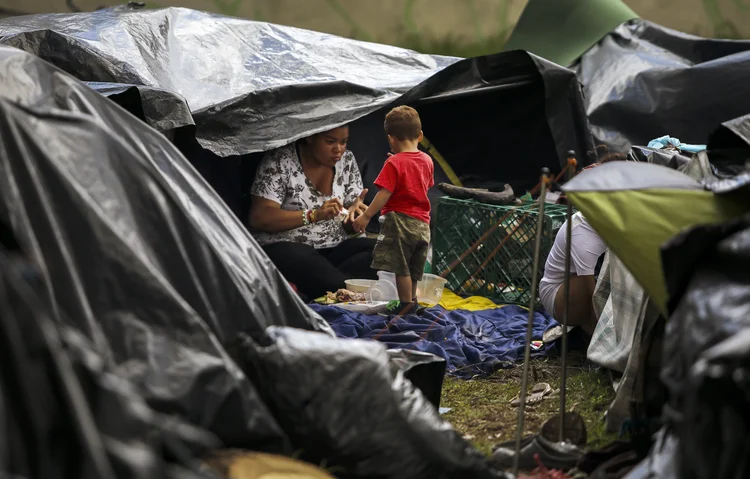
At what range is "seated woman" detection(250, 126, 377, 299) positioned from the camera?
476cm

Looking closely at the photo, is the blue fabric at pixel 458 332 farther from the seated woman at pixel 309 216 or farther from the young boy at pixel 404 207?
the seated woman at pixel 309 216

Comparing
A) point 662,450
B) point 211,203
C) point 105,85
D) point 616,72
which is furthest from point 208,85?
point 662,450

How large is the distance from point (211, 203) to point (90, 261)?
2.06 feet

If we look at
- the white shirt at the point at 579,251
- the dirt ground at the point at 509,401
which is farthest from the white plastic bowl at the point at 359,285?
the white shirt at the point at 579,251

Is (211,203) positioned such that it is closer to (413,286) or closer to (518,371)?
(518,371)

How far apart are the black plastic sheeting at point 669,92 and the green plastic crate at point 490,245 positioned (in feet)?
3.84

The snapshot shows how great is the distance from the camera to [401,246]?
4.60 metres

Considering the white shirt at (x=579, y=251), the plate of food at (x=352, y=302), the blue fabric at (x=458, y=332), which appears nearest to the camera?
the white shirt at (x=579, y=251)

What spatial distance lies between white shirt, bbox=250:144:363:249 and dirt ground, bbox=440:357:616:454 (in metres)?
1.43

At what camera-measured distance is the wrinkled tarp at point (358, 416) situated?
85.3 inches

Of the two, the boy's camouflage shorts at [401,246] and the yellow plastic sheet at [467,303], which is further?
the yellow plastic sheet at [467,303]

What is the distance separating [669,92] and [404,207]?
7.32 ft

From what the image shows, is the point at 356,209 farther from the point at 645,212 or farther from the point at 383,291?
the point at 645,212

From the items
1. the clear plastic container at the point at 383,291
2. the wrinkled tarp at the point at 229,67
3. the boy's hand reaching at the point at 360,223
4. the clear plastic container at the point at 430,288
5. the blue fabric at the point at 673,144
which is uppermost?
the wrinkled tarp at the point at 229,67
